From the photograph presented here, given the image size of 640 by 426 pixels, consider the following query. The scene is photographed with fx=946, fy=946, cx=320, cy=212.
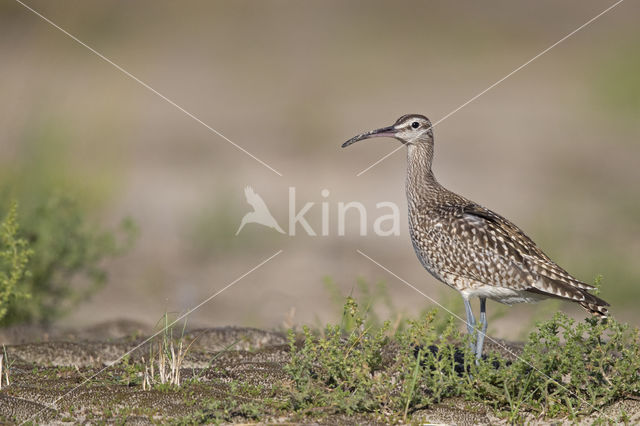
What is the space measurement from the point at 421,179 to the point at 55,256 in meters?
3.54

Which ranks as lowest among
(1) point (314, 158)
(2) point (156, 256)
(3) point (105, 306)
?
(3) point (105, 306)

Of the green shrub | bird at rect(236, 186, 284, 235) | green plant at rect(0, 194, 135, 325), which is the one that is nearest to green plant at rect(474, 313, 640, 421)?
the green shrub

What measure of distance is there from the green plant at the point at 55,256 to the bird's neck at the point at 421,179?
260 cm

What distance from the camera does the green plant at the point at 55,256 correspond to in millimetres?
8586

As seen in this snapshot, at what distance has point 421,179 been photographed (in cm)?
741

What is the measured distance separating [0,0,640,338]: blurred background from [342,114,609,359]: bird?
1.25 metres

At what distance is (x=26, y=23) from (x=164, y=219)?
382 inches

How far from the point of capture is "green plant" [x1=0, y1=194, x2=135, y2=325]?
8586 mm

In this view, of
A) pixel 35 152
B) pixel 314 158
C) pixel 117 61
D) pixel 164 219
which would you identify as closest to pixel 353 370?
pixel 35 152

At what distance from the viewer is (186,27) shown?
22203 millimetres

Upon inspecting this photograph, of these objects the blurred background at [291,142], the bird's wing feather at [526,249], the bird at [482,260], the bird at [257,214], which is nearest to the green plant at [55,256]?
the blurred background at [291,142]

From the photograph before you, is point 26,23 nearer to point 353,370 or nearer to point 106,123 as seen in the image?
point 106,123

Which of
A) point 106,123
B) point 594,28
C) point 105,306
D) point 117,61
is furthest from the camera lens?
point 594,28

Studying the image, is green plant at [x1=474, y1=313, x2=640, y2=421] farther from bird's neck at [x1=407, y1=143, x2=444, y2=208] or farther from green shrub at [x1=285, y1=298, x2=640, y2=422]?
bird's neck at [x1=407, y1=143, x2=444, y2=208]
